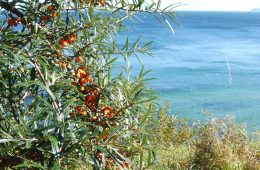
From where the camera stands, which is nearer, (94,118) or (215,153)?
(94,118)

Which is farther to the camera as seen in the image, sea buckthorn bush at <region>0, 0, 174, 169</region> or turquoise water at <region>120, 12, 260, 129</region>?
turquoise water at <region>120, 12, 260, 129</region>

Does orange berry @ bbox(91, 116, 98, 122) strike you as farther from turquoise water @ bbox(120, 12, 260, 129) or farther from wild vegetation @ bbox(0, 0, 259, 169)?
turquoise water @ bbox(120, 12, 260, 129)

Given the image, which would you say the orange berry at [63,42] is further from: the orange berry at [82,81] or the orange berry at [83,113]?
the orange berry at [83,113]

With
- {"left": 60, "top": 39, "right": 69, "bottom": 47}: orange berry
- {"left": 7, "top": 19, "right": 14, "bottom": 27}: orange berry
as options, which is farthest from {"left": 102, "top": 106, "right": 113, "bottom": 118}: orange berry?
{"left": 7, "top": 19, "right": 14, "bottom": 27}: orange berry

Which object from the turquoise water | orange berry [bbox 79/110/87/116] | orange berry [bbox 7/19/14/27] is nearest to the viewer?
orange berry [bbox 79/110/87/116]

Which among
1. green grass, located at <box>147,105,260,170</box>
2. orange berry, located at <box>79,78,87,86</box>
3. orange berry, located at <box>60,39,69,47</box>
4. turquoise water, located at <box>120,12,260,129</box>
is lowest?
turquoise water, located at <box>120,12,260,129</box>

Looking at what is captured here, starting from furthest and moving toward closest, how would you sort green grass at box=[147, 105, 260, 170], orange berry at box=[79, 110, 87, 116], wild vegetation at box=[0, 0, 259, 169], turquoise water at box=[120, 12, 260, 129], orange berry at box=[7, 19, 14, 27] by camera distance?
1. turquoise water at box=[120, 12, 260, 129]
2. green grass at box=[147, 105, 260, 170]
3. orange berry at box=[7, 19, 14, 27]
4. orange berry at box=[79, 110, 87, 116]
5. wild vegetation at box=[0, 0, 259, 169]

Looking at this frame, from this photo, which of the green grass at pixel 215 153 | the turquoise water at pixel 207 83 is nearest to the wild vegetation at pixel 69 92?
the green grass at pixel 215 153

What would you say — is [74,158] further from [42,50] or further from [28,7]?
[28,7]

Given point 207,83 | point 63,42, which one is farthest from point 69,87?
point 207,83

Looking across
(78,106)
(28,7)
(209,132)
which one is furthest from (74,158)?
(209,132)

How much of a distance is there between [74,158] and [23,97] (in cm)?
33

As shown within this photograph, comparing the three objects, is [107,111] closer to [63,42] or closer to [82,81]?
[82,81]

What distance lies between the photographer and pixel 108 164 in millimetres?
1597
